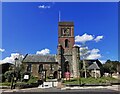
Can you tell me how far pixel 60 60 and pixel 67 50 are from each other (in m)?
4.33

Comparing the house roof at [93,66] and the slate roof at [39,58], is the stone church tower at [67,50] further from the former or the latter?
the house roof at [93,66]

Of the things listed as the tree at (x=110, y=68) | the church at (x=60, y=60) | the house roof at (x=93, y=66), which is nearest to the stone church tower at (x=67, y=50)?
the church at (x=60, y=60)

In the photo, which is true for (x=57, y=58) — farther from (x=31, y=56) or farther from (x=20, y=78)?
(x=20, y=78)

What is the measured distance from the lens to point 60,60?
70.6 m

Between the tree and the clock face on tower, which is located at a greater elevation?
the clock face on tower

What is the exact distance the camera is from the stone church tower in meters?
70.0

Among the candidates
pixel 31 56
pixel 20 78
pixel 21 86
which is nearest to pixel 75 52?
pixel 31 56

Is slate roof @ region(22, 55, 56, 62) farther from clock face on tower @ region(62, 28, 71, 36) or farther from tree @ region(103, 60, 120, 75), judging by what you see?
tree @ region(103, 60, 120, 75)

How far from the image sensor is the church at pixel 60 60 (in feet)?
230

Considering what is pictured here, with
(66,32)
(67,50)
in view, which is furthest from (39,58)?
(66,32)

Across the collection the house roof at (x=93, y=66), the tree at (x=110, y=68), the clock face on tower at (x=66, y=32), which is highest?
the clock face on tower at (x=66, y=32)

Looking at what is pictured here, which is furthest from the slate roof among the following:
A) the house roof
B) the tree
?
the tree

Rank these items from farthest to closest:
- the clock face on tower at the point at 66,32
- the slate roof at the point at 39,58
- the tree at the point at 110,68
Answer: the tree at the point at 110,68 < the clock face on tower at the point at 66,32 < the slate roof at the point at 39,58

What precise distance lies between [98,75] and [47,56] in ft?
53.4
